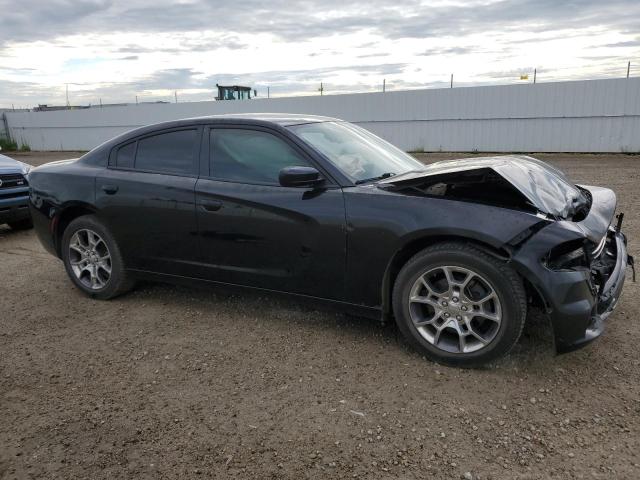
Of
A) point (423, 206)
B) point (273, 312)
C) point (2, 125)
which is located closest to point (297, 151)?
point (423, 206)

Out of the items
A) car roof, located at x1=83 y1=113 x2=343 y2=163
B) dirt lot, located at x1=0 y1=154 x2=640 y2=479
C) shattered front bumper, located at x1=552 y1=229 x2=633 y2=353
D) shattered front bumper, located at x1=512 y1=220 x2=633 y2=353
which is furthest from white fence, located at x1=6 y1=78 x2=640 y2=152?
shattered front bumper, located at x1=512 y1=220 x2=633 y2=353

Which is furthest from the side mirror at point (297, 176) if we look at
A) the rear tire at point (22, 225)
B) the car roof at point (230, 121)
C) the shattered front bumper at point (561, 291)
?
the rear tire at point (22, 225)

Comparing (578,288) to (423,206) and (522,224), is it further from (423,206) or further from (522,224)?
(423,206)

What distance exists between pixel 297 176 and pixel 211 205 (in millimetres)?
871

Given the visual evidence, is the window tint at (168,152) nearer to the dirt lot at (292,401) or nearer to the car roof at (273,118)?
the car roof at (273,118)

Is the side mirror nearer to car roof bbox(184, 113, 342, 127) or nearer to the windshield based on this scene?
the windshield

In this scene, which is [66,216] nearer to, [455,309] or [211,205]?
[211,205]

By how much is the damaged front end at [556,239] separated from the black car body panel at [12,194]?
594cm

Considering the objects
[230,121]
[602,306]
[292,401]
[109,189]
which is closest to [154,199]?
[109,189]

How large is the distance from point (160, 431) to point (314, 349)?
1213 mm

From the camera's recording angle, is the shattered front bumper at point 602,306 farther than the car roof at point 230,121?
No

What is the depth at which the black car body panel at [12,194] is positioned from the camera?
23.8 ft

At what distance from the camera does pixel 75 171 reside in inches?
187

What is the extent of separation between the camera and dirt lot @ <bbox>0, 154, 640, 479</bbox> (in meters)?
2.51
